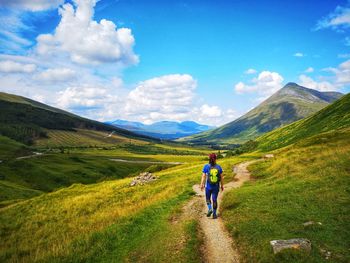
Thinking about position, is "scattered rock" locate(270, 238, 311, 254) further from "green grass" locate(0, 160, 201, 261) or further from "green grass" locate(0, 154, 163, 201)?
"green grass" locate(0, 154, 163, 201)

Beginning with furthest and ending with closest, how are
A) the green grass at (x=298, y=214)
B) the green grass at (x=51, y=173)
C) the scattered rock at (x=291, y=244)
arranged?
the green grass at (x=51, y=173) < the green grass at (x=298, y=214) < the scattered rock at (x=291, y=244)

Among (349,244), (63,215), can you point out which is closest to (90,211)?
(63,215)

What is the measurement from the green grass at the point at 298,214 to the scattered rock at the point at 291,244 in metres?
0.30

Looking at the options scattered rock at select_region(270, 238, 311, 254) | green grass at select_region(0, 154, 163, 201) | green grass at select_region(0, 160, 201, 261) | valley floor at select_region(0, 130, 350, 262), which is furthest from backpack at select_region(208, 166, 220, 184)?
green grass at select_region(0, 154, 163, 201)

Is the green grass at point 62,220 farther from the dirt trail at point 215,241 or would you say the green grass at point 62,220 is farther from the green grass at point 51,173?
the green grass at point 51,173

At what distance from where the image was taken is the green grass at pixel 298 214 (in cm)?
1270

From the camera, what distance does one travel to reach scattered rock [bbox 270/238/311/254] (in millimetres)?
12406

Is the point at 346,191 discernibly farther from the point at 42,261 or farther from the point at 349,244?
the point at 42,261

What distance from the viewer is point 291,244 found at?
1264 centimetres

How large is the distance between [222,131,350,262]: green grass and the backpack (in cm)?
260

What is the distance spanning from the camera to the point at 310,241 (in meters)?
13.2

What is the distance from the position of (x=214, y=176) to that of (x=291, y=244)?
7644 millimetres

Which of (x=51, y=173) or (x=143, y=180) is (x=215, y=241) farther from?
(x=51, y=173)

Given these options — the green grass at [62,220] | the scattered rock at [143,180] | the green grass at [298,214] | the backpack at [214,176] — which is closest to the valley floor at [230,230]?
the green grass at [298,214]
